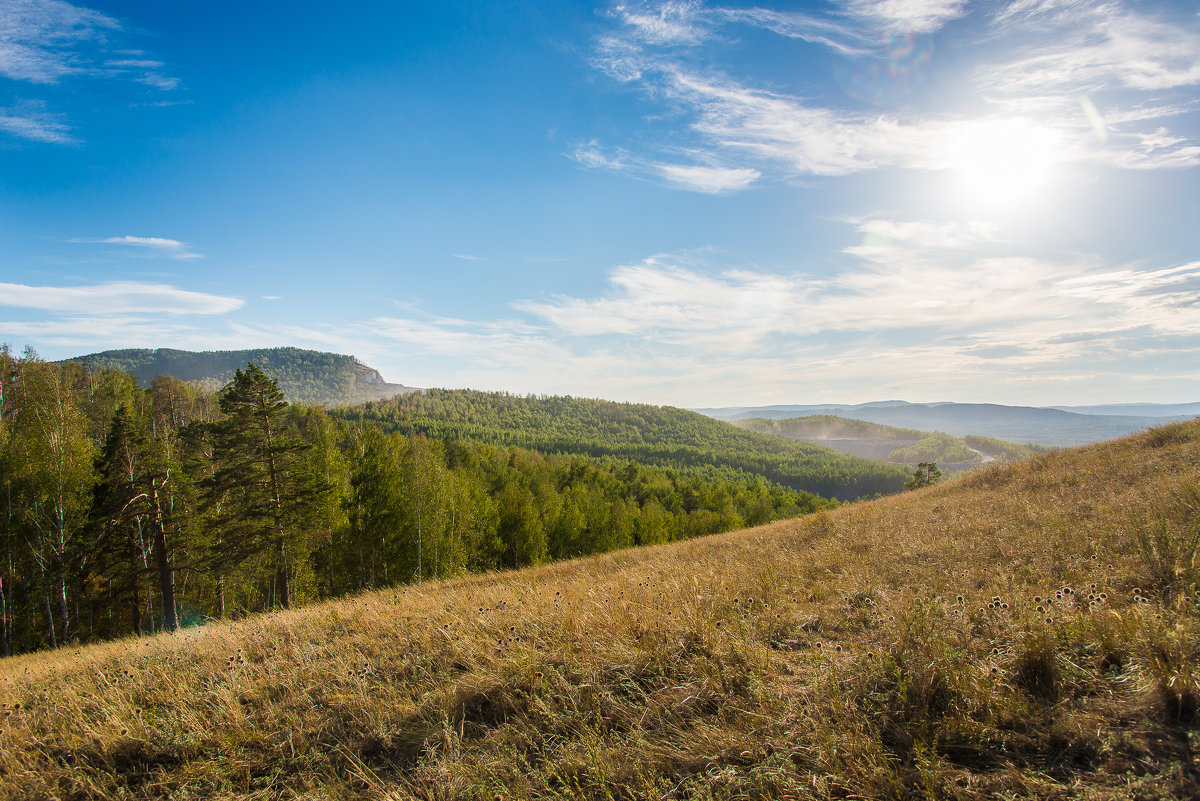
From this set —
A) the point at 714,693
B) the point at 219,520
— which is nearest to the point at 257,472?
the point at 219,520

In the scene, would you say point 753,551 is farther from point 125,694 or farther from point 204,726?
point 125,694

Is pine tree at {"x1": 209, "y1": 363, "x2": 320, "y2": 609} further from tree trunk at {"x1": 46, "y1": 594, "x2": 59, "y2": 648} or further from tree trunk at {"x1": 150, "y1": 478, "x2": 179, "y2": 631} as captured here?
tree trunk at {"x1": 46, "y1": 594, "x2": 59, "y2": 648}

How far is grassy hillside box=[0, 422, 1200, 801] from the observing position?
2.64 m

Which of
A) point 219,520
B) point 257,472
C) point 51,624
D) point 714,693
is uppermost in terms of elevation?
point 714,693

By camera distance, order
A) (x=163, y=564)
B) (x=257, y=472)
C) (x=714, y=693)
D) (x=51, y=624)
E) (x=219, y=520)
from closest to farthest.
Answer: (x=714, y=693), (x=163, y=564), (x=257, y=472), (x=219, y=520), (x=51, y=624)

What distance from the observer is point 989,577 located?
510 cm

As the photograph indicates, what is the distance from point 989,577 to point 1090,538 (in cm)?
179

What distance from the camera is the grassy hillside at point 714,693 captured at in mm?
2643

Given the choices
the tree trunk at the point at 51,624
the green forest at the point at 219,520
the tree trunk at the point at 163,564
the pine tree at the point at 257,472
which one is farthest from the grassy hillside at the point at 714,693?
the tree trunk at the point at 51,624

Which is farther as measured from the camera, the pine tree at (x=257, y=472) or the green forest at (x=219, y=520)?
the green forest at (x=219, y=520)

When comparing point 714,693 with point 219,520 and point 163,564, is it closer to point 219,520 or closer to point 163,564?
point 163,564

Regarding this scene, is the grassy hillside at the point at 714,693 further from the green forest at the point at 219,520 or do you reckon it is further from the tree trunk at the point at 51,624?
the tree trunk at the point at 51,624

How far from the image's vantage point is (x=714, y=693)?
11.7 feet

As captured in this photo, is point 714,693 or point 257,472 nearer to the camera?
point 714,693
